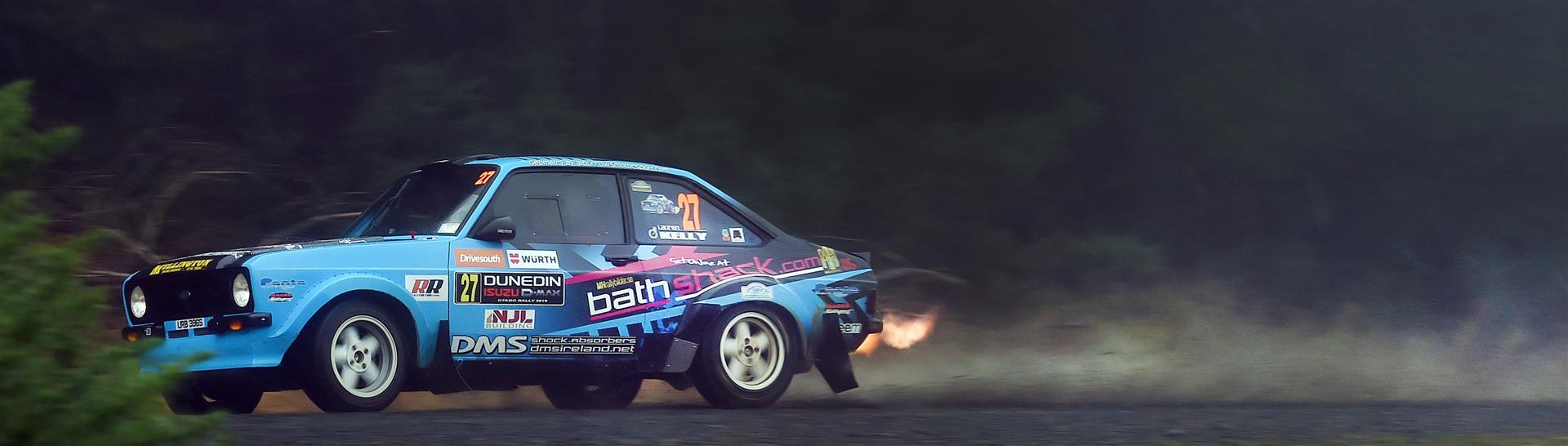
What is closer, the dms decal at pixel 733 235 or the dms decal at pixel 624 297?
the dms decal at pixel 624 297

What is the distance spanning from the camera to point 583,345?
8.34m

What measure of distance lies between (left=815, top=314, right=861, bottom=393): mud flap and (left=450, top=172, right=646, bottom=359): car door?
4.25 feet

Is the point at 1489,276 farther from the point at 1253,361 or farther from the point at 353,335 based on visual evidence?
the point at 353,335

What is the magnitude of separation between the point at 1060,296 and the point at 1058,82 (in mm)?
2181

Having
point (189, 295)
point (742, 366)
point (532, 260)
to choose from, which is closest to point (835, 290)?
point (742, 366)

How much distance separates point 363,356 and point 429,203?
1203mm

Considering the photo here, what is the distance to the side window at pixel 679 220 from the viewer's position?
886 centimetres

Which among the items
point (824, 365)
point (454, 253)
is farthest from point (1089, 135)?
point (454, 253)

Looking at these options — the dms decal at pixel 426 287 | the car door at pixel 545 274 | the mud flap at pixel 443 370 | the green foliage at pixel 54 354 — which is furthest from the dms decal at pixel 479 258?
the green foliage at pixel 54 354

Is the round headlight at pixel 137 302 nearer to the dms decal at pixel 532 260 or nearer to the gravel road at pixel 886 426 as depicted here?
the gravel road at pixel 886 426

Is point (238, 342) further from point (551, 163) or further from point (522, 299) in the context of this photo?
point (551, 163)

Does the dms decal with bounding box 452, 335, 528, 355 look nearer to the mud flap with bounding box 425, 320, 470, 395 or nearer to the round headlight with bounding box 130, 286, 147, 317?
the mud flap with bounding box 425, 320, 470, 395

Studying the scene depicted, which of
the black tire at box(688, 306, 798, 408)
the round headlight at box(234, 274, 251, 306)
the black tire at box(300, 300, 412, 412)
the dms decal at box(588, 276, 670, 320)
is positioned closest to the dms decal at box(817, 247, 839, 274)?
the black tire at box(688, 306, 798, 408)

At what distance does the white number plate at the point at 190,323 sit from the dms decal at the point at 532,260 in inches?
62.5
